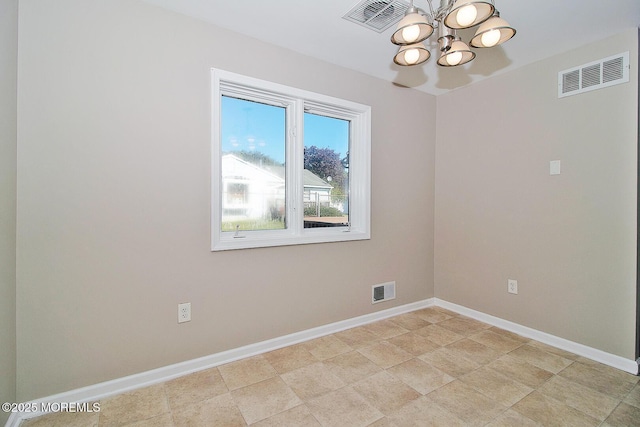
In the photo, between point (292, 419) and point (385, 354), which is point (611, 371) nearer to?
point (385, 354)

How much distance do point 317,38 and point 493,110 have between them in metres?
1.87

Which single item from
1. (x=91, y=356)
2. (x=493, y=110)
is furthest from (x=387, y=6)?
(x=91, y=356)

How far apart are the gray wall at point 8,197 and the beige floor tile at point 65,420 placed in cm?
15

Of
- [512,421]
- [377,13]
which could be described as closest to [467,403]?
[512,421]

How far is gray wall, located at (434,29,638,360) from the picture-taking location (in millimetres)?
2158

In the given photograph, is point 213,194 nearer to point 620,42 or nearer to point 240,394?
point 240,394

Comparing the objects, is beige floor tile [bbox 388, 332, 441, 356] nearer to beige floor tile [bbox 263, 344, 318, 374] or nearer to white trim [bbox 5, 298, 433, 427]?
white trim [bbox 5, 298, 433, 427]

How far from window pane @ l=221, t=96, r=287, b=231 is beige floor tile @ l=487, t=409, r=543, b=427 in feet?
6.34

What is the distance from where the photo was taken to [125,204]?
6.07 feet

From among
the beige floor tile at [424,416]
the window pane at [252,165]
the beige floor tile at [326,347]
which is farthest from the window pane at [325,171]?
the beige floor tile at [424,416]

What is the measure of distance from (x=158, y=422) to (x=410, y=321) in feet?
7.49

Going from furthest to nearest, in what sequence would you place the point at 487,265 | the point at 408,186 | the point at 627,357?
the point at 408,186 → the point at 487,265 → the point at 627,357

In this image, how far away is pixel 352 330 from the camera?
9.13 feet

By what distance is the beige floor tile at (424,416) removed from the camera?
5.27 ft
